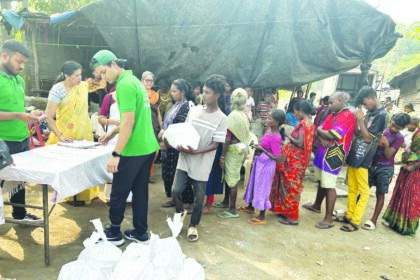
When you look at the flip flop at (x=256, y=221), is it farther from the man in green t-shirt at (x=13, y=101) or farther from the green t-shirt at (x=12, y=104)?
the green t-shirt at (x=12, y=104)

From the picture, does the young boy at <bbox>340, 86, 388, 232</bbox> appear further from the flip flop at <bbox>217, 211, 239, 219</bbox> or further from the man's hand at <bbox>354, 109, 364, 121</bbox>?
the flip flop at <bbox>217, 211, 239, 219</bbox>

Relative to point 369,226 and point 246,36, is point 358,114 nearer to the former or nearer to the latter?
point 369,226

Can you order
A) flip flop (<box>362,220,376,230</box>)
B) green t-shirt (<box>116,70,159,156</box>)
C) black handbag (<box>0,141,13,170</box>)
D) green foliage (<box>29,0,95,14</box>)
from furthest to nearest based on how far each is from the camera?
green foliage (<box>29,0,95,14</box>)
flip flop (<box>362,220,376,230</box>)
green t-shirt (<box>116,70,159,156</box>)
black handbag (<box>0,141,13,170</box>)

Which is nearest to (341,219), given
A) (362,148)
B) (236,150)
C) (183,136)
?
(362,148)

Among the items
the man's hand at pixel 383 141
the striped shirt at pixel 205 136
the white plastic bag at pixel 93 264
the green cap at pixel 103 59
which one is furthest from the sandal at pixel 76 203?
the man's hand at pixel 383 141

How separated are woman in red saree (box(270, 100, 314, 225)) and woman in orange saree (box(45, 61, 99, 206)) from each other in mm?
2585

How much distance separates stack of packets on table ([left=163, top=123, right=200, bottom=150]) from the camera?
10.2 ft

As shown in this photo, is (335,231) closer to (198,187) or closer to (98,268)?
(198,187)

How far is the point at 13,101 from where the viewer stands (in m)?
2.95

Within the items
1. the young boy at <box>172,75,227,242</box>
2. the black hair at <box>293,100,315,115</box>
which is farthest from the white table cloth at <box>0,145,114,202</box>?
the black hair at <box>293,100,315,115</box>

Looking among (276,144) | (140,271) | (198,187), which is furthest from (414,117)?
(140,271)

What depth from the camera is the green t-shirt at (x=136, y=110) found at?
8.37ft

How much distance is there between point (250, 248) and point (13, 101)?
9.44 ft

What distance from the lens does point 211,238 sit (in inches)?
137
